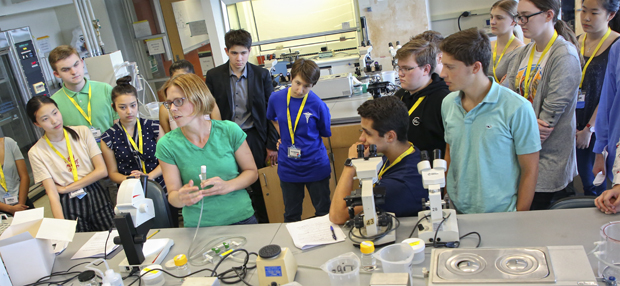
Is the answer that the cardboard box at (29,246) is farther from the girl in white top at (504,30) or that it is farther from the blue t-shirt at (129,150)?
the girl in white top at (504,30)

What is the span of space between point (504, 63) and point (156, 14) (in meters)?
5.59

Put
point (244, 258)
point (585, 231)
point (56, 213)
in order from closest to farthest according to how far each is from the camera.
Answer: point (585, 231)
point (244, 258)
point (56, 213)

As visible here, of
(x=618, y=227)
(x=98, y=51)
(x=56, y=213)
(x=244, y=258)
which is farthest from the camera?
(x=98, y=51)

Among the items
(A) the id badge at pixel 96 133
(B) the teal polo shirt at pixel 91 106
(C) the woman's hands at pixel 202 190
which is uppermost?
(B) the teal polo shirt at pixel 91 106

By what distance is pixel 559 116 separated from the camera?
1.99 metres

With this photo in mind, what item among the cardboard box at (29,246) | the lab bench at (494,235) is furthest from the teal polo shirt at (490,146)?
the cardboard box at (29,246)

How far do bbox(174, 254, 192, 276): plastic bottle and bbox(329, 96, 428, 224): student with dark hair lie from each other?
0.63m

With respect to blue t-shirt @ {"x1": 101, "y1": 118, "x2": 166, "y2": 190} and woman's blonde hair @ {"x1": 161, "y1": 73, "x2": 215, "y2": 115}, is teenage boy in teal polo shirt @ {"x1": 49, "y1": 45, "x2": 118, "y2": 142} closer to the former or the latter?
blue t-shirt @ {"x1": 101, "y1": 118, "x2": 166, "y2": 190}

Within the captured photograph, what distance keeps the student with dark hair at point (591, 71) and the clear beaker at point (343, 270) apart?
1.86m

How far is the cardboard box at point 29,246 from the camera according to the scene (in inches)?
67.9

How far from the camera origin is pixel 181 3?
6.61 metres

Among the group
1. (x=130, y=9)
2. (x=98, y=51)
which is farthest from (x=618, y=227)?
(x=130, y=9)

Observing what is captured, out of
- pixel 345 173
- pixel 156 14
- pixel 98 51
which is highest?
pixel 156 14

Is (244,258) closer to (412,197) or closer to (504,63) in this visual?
(412,197)
